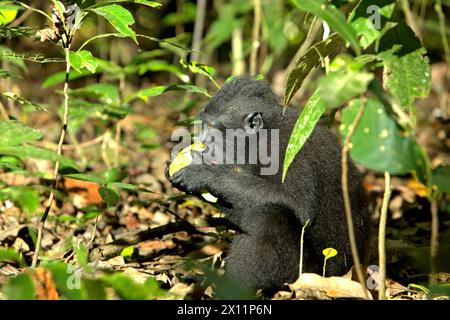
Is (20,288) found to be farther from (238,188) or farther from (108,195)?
(238,188)

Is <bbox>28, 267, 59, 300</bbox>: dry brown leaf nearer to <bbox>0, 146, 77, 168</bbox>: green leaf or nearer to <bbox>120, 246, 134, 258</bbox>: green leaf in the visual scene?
<bbox>0, 146, 77, 168</bbox>: green leaf

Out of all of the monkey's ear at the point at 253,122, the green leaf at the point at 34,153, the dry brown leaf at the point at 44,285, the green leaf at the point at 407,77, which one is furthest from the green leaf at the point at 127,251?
the green leaf at the point at 407,77

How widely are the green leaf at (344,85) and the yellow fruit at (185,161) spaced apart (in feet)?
6.79

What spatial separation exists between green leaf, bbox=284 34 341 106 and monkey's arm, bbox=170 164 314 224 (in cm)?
A: 74

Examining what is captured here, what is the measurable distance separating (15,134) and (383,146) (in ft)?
5.52

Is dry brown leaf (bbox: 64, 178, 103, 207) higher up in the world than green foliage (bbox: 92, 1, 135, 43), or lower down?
lower down

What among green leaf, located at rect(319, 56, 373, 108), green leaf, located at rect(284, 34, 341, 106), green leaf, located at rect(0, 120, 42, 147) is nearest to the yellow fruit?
green leaf, located at rect(284, 34, 341, 106)

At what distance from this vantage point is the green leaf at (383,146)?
2795 millimetres

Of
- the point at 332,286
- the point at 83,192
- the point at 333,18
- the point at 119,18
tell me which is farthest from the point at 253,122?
the point at 83,192

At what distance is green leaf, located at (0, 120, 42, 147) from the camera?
9.96 ft

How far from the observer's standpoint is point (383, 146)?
9.25ft

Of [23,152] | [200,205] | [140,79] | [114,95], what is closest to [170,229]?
[200,205]

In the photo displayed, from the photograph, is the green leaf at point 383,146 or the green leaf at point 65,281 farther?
the green leaf at point 383,146

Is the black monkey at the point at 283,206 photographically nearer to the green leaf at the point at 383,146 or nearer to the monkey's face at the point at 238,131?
the monkey's face at the point at 238,131
